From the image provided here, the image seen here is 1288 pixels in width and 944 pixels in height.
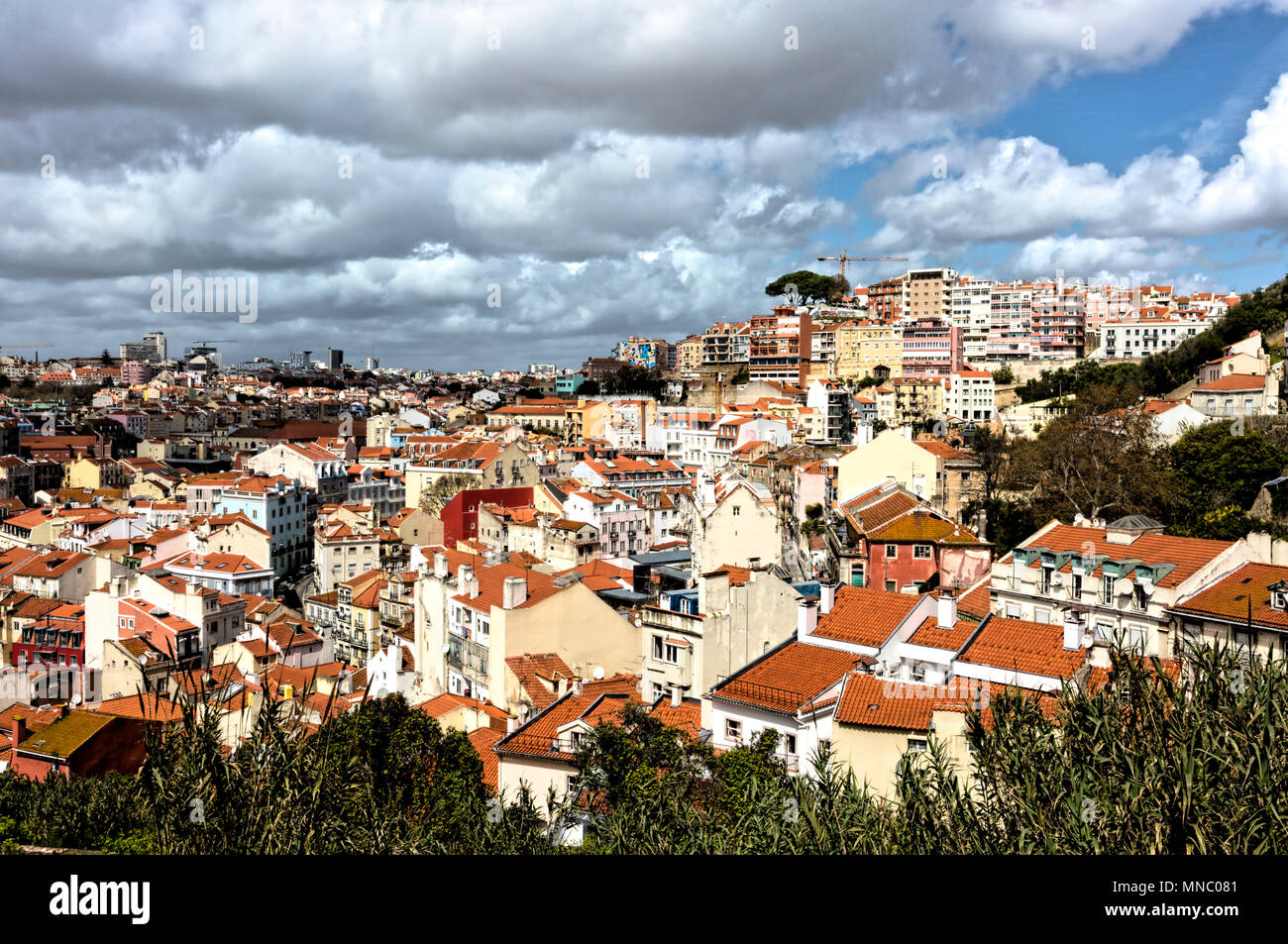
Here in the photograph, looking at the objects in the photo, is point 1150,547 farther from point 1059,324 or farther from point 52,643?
point 1059,324

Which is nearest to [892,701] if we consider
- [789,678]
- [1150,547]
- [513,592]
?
[789,678]

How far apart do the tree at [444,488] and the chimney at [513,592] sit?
3754 centimetres

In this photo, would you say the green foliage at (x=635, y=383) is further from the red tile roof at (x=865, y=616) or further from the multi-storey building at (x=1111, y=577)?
the red tile roof at (x=865, y=616)

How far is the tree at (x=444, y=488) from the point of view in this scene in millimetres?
65188

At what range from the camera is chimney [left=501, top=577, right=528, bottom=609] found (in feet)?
87.4

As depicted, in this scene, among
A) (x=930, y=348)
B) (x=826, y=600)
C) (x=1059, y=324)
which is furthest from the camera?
(x=930, y=348)

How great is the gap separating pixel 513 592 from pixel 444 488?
41.3 m

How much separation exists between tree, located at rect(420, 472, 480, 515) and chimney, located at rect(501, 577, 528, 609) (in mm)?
37537

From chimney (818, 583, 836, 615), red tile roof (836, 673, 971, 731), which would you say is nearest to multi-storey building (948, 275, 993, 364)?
chimney (818, 583, 836, 615)

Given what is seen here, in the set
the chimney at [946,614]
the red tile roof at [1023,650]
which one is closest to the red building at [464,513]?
the chimney at [946,614]

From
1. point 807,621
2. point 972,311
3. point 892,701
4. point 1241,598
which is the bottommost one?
point 892,701

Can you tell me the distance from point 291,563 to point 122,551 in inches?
413

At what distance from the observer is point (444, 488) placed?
220 feet

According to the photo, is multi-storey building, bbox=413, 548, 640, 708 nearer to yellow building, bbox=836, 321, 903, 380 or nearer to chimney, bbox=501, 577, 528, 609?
chimney, bbox=501, 577, 528, 609
